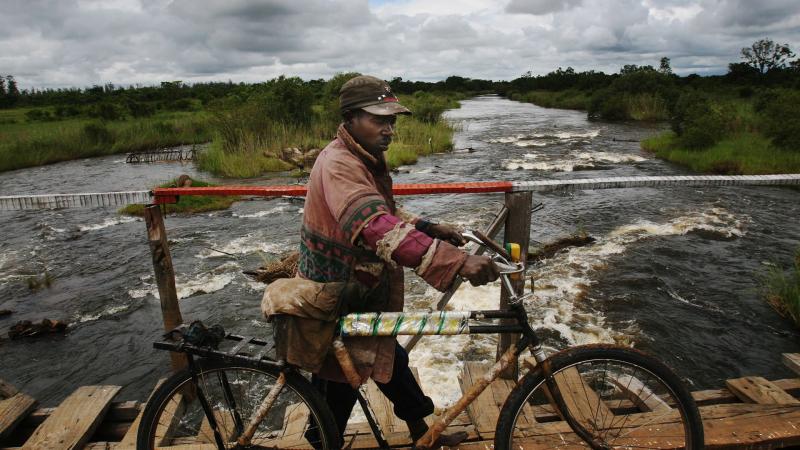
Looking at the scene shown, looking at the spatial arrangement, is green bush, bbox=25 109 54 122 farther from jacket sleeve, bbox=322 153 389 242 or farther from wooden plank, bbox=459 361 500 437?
jacket sleeve, bbox=322 153 389 242

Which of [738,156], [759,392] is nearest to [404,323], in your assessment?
[759,392]

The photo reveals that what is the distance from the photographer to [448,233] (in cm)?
238

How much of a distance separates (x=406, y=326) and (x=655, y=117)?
1401 inches

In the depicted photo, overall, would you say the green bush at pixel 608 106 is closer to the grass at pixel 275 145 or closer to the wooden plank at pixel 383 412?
the grass at pixel 275 145

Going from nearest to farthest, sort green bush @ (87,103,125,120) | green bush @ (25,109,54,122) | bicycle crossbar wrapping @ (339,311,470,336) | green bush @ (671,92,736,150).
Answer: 1. bicycle crossbar wrapping @ (339,311,470,336)
2. green bush @ (671,92,736,150)
3. green bush @ (87,103,125,120)
4. green bush @ (25,109,54,122)

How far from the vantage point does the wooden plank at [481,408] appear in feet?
9.41

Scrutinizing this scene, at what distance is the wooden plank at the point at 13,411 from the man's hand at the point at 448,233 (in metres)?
2.91

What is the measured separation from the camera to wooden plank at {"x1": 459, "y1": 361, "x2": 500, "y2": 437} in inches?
113

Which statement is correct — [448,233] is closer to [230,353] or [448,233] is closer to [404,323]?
[404,323]

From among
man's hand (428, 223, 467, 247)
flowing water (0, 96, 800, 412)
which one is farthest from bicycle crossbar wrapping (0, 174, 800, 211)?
flowing water (0, 96, 800, 412)

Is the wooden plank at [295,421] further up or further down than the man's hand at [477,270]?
further down

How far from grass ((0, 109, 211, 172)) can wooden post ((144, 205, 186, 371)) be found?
2309cm

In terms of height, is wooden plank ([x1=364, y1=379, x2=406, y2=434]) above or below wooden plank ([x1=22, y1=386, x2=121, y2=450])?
below

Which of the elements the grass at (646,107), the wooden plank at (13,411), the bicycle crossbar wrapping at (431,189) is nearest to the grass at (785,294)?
the bicycle crossbar wrapping at (431,189)
